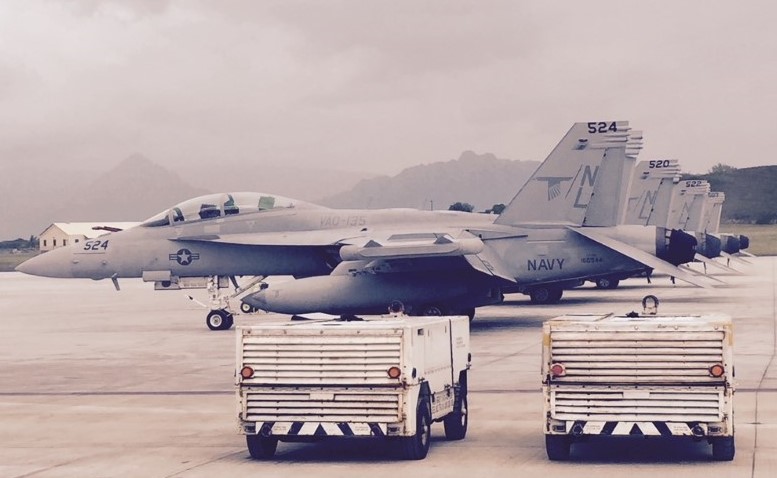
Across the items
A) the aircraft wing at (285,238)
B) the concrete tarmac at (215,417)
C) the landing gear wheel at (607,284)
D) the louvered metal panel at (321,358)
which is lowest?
the concrete tarmac at (215,417)

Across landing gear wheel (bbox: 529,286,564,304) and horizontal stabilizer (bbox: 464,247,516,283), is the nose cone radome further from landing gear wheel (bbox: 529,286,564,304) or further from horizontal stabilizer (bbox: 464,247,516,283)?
landing gear wheel (bbox: 529,286,564,304)

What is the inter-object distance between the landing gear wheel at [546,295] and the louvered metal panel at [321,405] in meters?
27.1

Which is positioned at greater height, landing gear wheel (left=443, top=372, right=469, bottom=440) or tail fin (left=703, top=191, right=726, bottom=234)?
tail fin (left=703, top=191, right=726, bottom=234)

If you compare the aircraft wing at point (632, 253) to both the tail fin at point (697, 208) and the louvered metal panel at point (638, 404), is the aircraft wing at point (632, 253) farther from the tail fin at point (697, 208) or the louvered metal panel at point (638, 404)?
the tail fin at point (697, 208)

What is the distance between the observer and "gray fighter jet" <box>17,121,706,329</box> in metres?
27.1

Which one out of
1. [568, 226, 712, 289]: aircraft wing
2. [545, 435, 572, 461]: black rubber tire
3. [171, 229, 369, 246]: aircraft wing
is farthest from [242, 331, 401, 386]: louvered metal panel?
[568, 226, 712, 289]: aircraft wing

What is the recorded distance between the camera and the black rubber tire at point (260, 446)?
11.9 metres

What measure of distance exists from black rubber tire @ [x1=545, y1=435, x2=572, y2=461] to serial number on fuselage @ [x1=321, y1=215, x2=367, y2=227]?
740 inches

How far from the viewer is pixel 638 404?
11281 millimetres

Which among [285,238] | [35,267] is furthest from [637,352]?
[35,267]

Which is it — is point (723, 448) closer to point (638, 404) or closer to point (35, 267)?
point (638, 404)

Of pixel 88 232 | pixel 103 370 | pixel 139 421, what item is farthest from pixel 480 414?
pixel 88 232

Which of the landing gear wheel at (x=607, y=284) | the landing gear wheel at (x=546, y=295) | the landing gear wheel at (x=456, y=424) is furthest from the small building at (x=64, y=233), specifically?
the landing gear wheel at (x=456, y=424)

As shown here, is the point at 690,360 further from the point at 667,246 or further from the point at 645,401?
the point at 667,246
